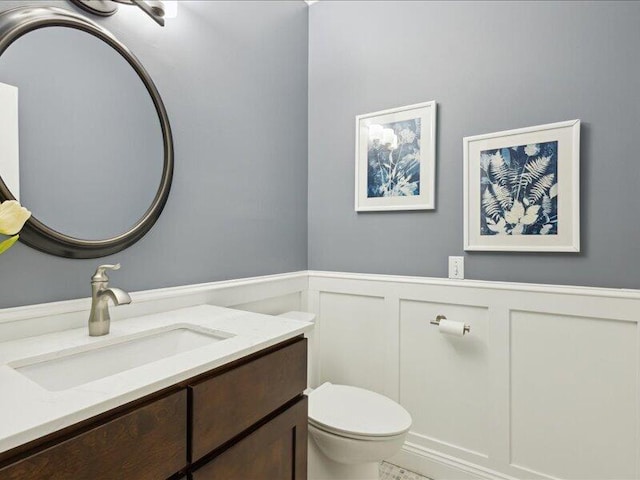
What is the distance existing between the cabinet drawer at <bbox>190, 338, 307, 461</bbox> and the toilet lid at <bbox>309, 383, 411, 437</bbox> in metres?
0.39

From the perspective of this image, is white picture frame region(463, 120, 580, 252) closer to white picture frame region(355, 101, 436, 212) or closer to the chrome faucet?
white picture frame region(355, 101, 436, 212)

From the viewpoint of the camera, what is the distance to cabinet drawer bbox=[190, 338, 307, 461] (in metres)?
0.84

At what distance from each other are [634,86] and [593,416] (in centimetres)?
133

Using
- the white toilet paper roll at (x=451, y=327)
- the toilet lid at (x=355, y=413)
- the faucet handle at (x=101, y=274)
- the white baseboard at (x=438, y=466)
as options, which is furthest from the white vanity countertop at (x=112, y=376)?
the white baseboard at (x=438, y=466)

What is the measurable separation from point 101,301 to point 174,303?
37 cm

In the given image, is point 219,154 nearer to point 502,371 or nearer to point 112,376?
point 112,376

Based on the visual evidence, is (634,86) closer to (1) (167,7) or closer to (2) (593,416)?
(2) (593,416)

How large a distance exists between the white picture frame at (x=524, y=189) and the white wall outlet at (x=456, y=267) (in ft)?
0.26

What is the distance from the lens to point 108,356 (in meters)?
1.03

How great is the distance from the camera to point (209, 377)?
A: 2.85 ft

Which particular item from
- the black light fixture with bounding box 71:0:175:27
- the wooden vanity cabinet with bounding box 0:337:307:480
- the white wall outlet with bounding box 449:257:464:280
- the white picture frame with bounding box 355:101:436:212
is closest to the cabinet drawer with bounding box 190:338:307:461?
the wooden vanity cabinet with bounding box 0:337:307:480

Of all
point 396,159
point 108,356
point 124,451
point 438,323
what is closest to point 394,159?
point 396,159

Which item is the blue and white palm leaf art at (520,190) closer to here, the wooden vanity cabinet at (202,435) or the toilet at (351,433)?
the toilet at (351,433)

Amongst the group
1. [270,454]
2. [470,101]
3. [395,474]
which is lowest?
[395,474]
